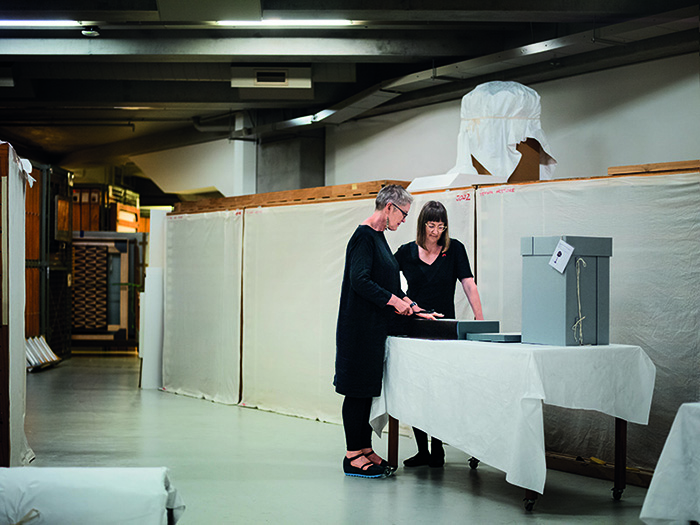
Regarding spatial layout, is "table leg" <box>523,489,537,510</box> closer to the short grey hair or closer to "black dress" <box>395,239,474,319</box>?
"black dress" <box>395,239,474,319</box>

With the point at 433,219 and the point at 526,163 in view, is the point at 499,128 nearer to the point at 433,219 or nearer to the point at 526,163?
the point at 526,163

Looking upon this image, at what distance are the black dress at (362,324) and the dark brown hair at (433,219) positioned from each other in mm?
360

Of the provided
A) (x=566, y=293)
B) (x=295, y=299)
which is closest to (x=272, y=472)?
(x=566, y=293)

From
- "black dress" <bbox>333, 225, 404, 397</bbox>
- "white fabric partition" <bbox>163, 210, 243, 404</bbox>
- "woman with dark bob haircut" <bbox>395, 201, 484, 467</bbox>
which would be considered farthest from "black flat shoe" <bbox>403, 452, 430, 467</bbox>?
"white fabric partition" <bbox>163, 210, 243, 404</bbox>

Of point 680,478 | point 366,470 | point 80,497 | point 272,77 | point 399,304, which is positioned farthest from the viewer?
point 272,77

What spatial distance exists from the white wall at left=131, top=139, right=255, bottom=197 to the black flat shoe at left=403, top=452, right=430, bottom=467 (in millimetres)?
6175

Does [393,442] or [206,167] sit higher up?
[206,167]

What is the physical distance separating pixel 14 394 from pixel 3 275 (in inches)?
29.2

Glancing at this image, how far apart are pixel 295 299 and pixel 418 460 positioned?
Answer: 2.46 meters

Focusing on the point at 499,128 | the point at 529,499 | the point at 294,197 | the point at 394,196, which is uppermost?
the point at 499,128

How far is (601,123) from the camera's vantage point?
7.07m

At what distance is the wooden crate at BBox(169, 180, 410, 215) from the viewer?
6.45 m

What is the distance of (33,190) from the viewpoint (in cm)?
1127

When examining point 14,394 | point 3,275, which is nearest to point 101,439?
point 14,394
